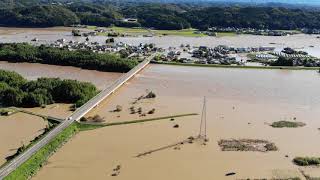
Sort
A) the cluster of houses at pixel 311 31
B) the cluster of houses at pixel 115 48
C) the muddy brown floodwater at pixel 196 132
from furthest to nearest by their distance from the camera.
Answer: the cluster of houses at pixel 311 31 → the cluster of houses at pixel 115 48 → the muddy brown floodwater at pixel 196 132

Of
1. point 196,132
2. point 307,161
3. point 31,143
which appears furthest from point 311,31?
point 31,143

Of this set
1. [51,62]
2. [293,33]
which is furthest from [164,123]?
[293,33]

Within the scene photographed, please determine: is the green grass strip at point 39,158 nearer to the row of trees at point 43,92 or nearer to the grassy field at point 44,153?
the grassy field at point 44,153

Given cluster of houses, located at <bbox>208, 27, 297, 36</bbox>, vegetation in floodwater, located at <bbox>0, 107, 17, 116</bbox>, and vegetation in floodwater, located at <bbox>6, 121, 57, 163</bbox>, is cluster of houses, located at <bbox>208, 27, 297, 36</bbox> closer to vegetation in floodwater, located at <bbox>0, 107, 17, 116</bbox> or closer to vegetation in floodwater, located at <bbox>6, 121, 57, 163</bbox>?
vegetation in floodwater, located at <bbox>0, 107, 17, 116</bbox>

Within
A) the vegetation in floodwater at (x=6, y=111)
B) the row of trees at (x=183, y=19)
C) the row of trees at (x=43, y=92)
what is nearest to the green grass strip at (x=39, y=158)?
the vegetation in floodwater at (x=6, y=111)

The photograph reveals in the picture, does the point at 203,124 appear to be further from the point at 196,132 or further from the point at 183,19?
the point at 183,19

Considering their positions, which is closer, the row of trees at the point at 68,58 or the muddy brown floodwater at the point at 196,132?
the muddy brown floodwater at the point at 196,132

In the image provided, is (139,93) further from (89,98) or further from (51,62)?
(51,62)
